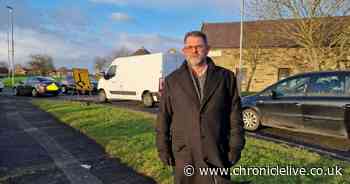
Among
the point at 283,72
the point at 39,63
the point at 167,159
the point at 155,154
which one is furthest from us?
the point at 39,63

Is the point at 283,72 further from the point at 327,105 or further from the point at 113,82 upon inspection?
the point at 327,105

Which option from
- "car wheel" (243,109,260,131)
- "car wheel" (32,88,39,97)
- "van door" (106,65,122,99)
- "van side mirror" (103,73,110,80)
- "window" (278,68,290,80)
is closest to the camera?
"car wheel" (243,109,260,131)

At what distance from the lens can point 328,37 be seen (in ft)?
73.0

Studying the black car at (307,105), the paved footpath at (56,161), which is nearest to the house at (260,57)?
the black car at (307,105)

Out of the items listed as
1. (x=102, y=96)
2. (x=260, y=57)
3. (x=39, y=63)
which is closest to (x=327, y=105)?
(x=102, y=96)

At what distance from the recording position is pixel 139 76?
14680mm

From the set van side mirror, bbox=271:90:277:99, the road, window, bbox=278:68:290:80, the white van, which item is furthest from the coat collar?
window, bbox=278:68:290:80

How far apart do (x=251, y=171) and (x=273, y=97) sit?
4081 millimetres

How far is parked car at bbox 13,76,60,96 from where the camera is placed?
22797 millimetres

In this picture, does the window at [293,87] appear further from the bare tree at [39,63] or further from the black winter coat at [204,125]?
the bare tree at [39,63]

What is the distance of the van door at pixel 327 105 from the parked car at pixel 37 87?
20.2m

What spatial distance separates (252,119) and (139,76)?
7.47 metres

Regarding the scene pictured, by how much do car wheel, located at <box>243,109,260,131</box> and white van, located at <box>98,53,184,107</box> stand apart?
16.6ft

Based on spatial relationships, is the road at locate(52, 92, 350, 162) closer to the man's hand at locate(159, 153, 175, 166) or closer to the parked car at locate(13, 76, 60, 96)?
the man's hand at locate(159, 153, 175, 166)
